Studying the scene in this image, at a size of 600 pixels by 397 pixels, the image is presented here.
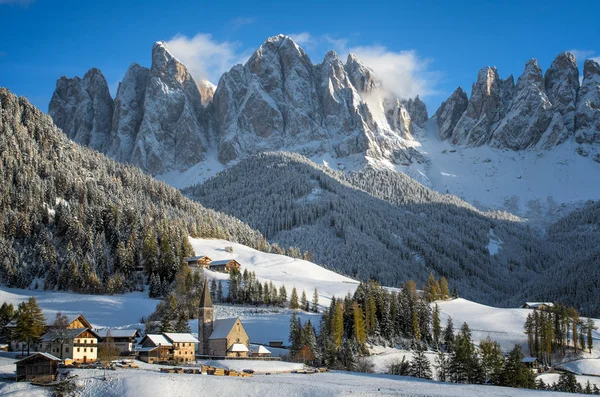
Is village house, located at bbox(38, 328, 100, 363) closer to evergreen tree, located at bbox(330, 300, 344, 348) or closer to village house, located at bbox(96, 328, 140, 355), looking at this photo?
village house, located at bbox(96, 328, 140, 355)

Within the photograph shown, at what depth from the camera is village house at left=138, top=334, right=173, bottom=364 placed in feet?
284

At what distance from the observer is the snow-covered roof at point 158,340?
87.2 metres

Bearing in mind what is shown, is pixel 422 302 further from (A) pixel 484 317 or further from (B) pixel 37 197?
(B) pixel 37 197

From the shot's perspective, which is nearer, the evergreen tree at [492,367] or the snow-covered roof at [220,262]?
the evergreen tree at [492,367]

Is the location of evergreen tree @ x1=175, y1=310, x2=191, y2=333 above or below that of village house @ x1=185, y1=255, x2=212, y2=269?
below

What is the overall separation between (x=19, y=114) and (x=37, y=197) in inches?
1439

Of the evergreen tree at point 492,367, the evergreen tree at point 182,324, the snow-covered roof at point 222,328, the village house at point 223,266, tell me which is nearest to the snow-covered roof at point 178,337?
the snow-covered roof at point 222,328

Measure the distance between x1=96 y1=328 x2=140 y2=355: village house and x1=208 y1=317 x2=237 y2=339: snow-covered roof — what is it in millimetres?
9682

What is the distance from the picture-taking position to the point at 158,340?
87875 millimetres

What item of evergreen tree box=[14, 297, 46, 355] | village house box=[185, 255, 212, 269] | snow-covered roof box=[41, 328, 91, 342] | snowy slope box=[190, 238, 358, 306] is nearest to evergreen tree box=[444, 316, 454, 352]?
snowy slope box=[190, 238, 358, 306]

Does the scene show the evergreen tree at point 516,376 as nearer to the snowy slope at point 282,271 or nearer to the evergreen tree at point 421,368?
the evergreen tree at point 421,368

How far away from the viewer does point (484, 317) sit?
139 metres

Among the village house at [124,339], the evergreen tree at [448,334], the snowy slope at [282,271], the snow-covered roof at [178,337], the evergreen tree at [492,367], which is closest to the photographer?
the evergreen tree at [492,367]

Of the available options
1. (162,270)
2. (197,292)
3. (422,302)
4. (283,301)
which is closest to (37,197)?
(162,270)
